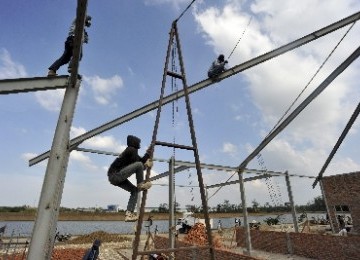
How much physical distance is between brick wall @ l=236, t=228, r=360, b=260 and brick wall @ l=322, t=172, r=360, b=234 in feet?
18.7

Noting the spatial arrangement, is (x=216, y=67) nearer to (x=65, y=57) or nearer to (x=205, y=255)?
(x=65, y=57)

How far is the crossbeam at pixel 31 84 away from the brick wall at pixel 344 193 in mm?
18205

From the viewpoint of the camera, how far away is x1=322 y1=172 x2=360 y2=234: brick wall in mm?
16438

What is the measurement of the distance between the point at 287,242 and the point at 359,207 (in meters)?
6.50

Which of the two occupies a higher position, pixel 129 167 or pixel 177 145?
pixel 177 145

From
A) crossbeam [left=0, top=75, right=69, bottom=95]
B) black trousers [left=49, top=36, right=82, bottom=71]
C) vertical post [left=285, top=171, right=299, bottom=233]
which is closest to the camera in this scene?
crossbeam [left=0, top=75, right=69, bottom=95]

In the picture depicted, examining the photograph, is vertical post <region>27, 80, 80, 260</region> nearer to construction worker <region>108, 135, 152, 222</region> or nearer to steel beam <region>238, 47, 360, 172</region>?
construction worker <region>108, 135, 152, 222</region>

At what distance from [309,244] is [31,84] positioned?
1263 cm

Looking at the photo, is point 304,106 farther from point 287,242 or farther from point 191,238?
point 191,238

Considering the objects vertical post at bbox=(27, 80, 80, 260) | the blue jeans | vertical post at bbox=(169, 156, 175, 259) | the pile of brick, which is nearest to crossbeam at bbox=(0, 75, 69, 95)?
vertical post at bbox=(27, 80, 80, 260)

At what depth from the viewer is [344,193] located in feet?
56.5

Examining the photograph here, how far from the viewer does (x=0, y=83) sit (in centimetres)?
436

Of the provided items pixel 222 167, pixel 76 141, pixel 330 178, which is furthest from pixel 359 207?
pixel 76 141

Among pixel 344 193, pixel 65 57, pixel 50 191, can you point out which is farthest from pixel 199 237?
pixel 65 57
